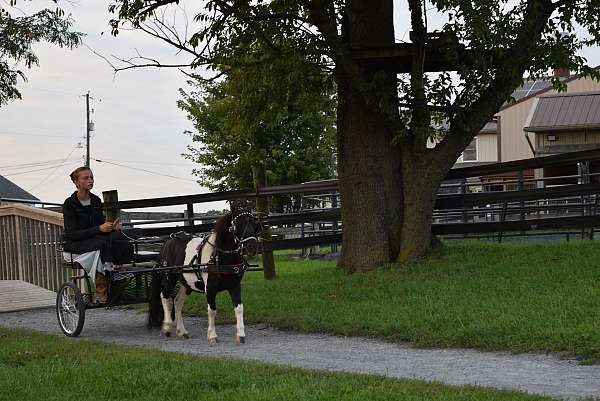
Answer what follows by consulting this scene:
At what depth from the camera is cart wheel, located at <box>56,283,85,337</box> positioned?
1216 centimetres

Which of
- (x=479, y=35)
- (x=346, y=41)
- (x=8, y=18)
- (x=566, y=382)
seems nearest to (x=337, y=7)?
(x=346, y=41)

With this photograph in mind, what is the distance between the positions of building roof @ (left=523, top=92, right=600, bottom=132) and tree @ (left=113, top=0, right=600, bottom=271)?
20360mm

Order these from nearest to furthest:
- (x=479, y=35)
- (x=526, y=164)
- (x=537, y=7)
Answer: (x=479, y=35), (x=537, y=7), (x=526, y=164)

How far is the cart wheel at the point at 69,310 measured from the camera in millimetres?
12156

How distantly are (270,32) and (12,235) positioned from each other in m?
5.92

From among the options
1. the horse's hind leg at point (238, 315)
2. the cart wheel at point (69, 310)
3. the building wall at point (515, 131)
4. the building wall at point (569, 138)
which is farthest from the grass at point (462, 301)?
the building wall at point (515, 131)

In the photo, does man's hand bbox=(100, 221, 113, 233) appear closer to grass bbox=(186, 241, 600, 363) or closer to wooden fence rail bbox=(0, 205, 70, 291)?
grass bbox=(186, 241, 600, 363)

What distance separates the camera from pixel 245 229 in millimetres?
10781

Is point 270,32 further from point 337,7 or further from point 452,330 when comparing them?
point 452,330

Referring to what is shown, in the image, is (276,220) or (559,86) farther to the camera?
(276,220)

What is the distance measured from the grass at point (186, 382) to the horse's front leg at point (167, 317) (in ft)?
8.12

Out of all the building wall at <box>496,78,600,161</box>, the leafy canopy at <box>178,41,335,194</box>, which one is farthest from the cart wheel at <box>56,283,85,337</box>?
the building wall at <box>496,78,600,161</box>

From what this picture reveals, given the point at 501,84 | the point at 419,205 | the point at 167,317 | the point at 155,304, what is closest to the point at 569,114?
the point at 501,84

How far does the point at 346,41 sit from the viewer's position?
1559cm
